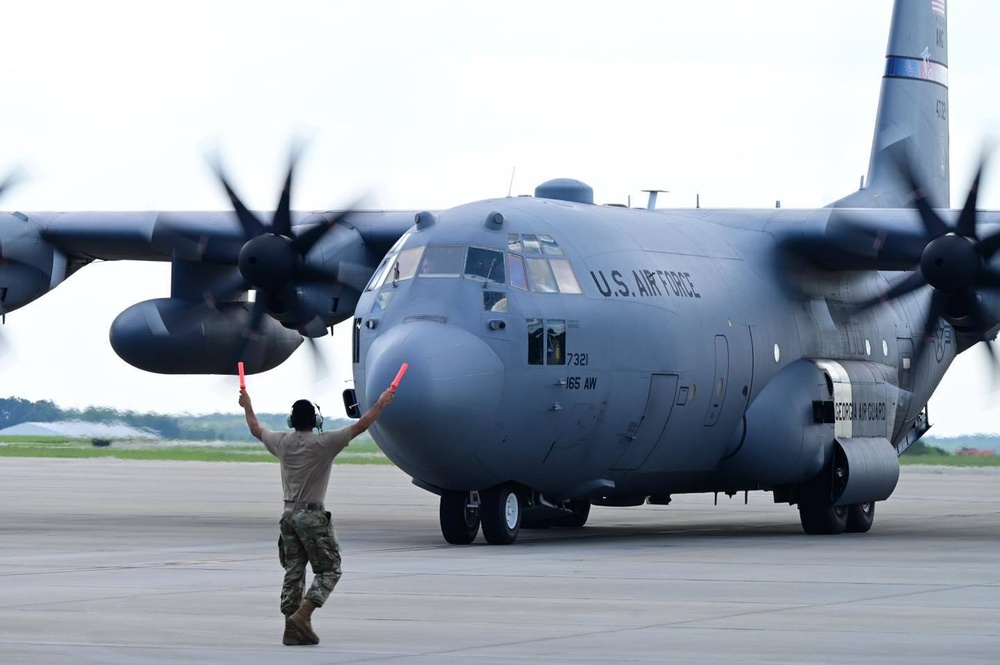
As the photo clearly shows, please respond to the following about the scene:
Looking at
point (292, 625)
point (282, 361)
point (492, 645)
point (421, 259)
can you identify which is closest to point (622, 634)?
point (492, 645)

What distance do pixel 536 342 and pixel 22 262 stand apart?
11010mm

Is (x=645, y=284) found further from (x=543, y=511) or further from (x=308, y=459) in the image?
(x=308, y=459)

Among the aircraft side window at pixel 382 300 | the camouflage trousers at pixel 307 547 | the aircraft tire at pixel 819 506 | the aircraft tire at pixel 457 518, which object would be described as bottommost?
the aircraft tire at pixel 819 506

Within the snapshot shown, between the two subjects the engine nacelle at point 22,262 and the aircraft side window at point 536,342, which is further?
the engine nacelle at point 22,262

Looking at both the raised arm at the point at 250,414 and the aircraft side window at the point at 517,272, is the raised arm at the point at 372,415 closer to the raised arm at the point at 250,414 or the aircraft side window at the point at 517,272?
the raised arm at the point at 250,414

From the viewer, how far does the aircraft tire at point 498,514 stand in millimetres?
18609

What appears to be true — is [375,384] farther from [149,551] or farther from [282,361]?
[282,361]

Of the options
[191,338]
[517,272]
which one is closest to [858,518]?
[517,272]

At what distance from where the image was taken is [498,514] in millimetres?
18609

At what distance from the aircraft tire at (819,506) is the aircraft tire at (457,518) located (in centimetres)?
549

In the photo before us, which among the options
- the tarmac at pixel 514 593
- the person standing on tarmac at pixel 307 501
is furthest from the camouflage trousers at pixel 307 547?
the tarmac at pixel 514 593

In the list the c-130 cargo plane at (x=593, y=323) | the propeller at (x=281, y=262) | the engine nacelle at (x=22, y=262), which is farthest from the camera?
the engine nacelle at (x=22, y=262)

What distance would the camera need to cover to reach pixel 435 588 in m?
13.7

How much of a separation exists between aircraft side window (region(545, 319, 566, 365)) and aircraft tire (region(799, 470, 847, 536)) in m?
5.32
